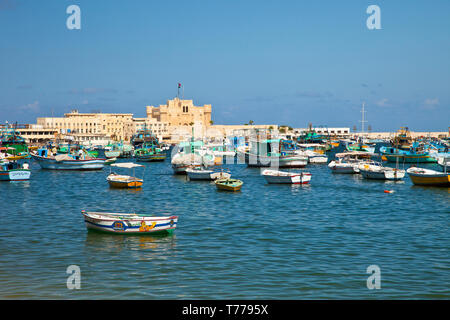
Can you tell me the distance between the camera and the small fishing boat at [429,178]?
49.4m

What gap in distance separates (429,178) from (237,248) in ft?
108

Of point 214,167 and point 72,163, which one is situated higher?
point 72,163

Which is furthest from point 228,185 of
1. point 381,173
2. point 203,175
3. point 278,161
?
point 278,161

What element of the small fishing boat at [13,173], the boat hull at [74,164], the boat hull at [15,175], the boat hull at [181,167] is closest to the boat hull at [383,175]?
the boat hull at [181,167]

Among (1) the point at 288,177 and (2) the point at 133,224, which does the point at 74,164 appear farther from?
(2) the point at 133,224

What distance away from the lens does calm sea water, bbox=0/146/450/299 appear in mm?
18422

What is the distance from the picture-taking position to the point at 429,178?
5062 cm

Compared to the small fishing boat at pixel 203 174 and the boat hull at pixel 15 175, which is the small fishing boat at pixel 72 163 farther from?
the small fishing boat at pixel 203 174

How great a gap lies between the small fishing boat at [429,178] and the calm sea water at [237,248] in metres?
5.54

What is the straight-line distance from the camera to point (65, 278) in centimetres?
1941
